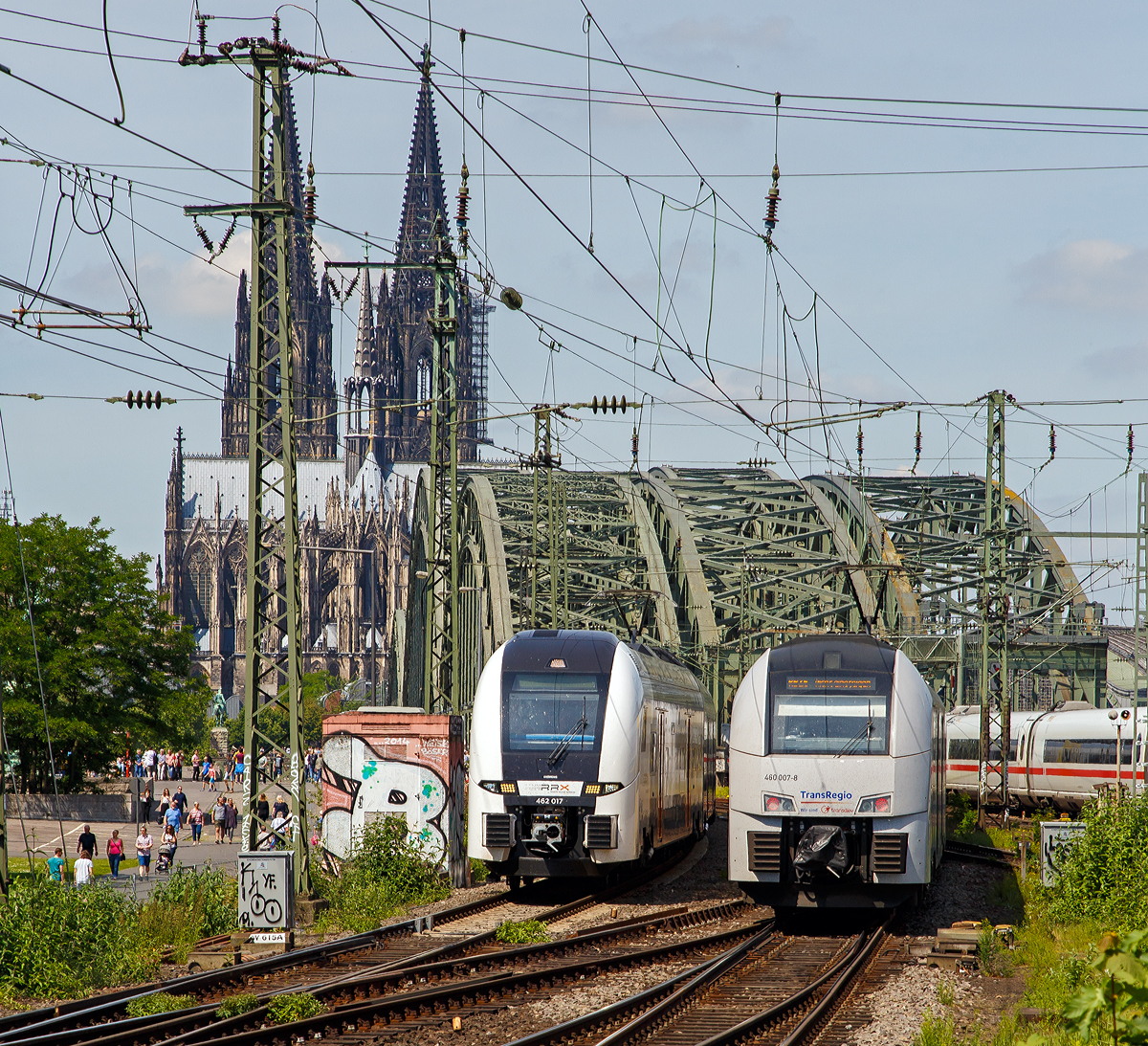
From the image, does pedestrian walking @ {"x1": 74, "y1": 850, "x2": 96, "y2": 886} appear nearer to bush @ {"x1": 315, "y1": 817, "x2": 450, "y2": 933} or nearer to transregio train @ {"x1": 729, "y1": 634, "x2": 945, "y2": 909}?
bush @ {"x1": 315, "y1": 817, "x2": 450, "y2": 933}

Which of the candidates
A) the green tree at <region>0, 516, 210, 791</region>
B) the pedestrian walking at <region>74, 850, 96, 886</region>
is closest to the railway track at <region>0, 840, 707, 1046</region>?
the pedestrian walking at <region>74, 850, 96, 886</region>

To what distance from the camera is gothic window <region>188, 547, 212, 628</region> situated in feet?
555

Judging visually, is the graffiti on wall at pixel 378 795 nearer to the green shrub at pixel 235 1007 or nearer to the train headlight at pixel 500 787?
the train headlight at pixel 500 787

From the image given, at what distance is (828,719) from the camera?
17.3m

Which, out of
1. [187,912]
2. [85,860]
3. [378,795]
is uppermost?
[378,795]

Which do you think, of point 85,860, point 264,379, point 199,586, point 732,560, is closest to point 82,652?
point 85,860

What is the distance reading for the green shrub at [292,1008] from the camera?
39.8 feet

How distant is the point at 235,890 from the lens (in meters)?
19.1

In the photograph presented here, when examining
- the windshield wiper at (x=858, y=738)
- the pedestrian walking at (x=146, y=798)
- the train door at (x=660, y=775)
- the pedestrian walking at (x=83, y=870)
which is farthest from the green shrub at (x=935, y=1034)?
the pedestrian walking at (x=146, y=798)

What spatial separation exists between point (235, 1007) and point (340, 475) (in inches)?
6748

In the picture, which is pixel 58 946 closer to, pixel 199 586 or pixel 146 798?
pixel 146 798

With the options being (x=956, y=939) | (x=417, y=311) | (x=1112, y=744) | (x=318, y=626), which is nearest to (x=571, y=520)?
(x=1112, y=744)

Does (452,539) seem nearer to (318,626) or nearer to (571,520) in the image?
(571,520)

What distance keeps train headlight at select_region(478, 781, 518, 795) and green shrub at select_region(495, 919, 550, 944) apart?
93.6 inches
